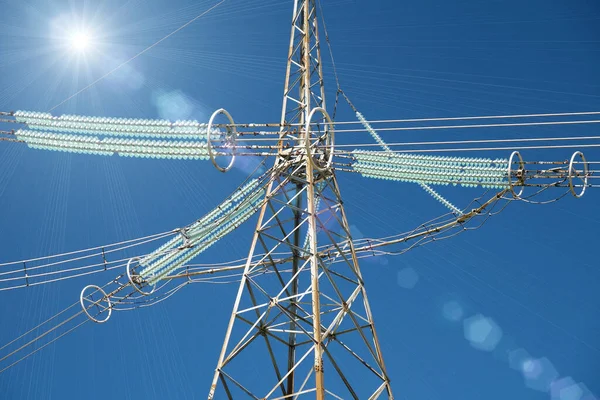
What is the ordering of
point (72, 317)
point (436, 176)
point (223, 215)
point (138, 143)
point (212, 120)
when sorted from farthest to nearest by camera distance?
point (72, 317)
point (223, 215)
point (436, 176)
point (138, 143)
point (212, 120)

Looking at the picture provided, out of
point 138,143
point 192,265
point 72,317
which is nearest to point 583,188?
point 138,143

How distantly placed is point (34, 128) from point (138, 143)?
3105 mm

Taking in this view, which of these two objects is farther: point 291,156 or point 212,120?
point 291,156

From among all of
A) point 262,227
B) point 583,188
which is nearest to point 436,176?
point 583,188

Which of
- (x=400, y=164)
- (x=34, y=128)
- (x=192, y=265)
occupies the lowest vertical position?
(x=192, y=265)

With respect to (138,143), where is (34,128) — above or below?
above

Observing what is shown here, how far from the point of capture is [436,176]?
20.2 metres

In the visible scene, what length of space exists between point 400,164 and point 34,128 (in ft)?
37.4

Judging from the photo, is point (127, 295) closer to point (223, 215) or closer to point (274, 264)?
point (223, 215)

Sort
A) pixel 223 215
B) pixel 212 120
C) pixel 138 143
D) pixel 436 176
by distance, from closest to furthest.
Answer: pixel 212 120
pixel 138 143
pixel 436 176
pixel 223 215

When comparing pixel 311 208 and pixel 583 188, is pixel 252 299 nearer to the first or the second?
pixel 311 208

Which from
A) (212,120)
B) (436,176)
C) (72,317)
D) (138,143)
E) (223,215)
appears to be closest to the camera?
(212,120)

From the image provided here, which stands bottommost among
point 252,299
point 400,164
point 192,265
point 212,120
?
point 252,299

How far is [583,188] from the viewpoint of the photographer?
59.2ft
